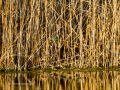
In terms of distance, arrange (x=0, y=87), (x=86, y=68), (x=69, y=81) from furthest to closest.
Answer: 1. (x=86, y=68)
2. (x=69, y=81)
3. (x=0, y=87)

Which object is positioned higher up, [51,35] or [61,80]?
[51,35]

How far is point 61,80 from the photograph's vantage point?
5523mm

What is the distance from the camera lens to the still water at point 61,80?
4.84m

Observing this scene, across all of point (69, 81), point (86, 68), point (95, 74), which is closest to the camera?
point (69, 81)

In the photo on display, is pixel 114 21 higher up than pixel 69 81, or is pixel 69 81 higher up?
pixel 114 21

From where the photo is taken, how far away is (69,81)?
17.7 ft

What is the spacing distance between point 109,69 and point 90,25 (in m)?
0.94

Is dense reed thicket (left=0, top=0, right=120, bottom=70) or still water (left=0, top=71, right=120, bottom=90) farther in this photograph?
dense reed thicket (left=0, top=0, right=120, bottom=70)

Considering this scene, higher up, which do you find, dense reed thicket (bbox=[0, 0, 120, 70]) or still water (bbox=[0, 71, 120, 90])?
dense reed thicket (bbox=[0, 0, 120, 70])

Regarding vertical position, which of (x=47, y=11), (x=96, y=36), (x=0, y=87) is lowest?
(x=0, y=87)

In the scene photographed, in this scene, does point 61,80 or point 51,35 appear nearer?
point 61,80

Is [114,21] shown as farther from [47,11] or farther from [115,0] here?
→ [47,11]

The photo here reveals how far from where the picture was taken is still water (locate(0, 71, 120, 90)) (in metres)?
4.84

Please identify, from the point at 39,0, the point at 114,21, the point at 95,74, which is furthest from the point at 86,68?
the point at 39,0
